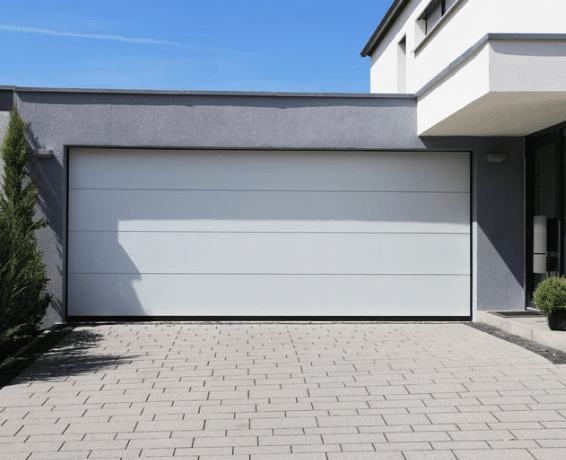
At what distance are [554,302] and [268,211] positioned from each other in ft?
12.4

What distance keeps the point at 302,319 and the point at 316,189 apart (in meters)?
1.79

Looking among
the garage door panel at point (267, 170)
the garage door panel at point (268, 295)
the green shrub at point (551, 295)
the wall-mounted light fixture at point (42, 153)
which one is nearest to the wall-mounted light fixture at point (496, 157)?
the garage door panel at point (267, 170)

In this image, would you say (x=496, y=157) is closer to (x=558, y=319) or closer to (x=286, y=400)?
(x=558, y=319)

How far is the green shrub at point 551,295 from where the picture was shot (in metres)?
7.13

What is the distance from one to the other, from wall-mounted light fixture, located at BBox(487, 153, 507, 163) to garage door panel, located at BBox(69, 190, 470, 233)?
569 millimetres

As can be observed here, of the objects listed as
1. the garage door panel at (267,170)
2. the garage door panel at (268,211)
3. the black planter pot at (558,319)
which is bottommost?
the black planter pot at (558,319)

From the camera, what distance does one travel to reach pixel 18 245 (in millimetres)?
6949

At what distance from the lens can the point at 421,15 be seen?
12492mm

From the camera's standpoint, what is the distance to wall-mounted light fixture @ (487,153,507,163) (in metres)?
8.77

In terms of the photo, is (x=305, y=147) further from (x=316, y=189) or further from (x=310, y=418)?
(x=310, y=418)

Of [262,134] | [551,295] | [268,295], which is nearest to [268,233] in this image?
[268,295]

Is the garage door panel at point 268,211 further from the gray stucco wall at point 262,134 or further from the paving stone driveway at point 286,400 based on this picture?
the paving stone driveway at point 286,400

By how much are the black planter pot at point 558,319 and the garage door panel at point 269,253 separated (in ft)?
6.25

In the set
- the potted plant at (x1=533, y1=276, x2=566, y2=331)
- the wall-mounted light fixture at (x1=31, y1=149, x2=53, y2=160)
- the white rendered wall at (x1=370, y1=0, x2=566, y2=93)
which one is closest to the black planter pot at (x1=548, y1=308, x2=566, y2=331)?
the potted plant at (x1=533, y1=276, x2=566, y2=331)
